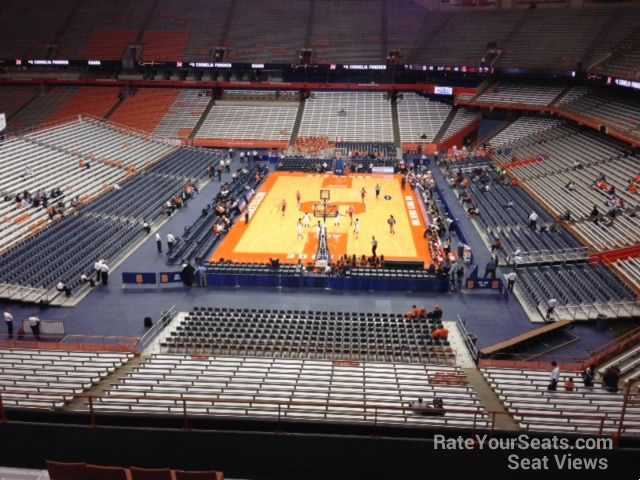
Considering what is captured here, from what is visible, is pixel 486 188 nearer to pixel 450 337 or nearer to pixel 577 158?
pixel 577 158

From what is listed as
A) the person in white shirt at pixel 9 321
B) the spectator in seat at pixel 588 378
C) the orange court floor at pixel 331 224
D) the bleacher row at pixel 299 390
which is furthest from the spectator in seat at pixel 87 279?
the spectator in seat at pixel 588 378

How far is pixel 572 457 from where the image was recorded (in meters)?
11.0

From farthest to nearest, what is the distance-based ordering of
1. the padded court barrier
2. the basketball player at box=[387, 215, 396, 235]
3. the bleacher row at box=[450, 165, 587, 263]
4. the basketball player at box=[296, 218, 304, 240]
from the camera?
the basketball player at box=[387, 215, 396, 235]
the basketball player at box=[296, 218, 304, 240]
the bleacher row at box=[450, 165, 587, 263]
the padded court barrier

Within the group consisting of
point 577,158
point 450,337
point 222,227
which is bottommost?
point 450,337

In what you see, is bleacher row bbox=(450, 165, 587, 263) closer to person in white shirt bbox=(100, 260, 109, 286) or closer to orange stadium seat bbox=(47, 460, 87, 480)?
person in white shirt bbox=(100, 260, 109, 286)

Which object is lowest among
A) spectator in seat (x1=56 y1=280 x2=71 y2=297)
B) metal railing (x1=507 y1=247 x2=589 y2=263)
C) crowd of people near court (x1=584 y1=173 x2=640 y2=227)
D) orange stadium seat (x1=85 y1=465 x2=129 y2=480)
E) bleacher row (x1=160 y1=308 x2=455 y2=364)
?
bleacher row (x1=160 y1=308 x2=455 y2=364)

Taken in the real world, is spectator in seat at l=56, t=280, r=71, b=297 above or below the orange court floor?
below

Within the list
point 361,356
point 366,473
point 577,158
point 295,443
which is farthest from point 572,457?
point 577,158

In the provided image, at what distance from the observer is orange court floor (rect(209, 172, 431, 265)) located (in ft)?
101

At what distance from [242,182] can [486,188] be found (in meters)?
18.6

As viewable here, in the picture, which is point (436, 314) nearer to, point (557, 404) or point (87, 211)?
point (557, 404)

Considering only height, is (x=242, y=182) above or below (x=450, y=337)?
above

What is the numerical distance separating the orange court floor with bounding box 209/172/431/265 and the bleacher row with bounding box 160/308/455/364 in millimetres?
8041

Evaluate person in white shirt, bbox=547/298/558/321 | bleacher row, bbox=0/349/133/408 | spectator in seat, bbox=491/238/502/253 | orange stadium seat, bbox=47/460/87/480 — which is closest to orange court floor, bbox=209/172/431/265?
spectator in seat, bbox=491/238/502/253
